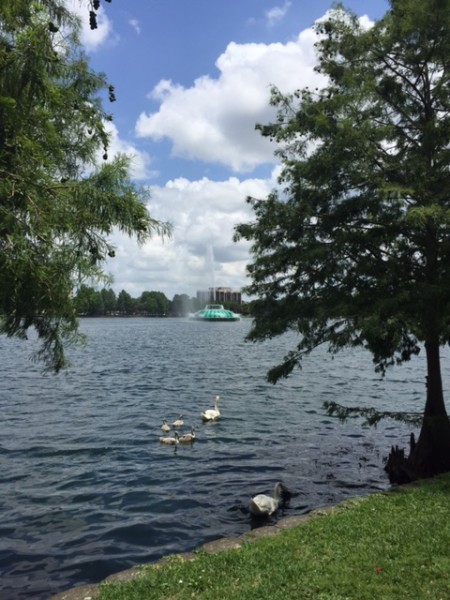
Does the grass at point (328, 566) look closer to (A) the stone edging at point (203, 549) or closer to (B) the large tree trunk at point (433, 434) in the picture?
(A) the stone edging at point (203, 549)

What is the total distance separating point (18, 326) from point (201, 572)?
356cm

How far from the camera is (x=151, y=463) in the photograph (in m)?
14.3

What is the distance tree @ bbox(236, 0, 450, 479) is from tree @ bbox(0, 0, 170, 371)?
204 inches

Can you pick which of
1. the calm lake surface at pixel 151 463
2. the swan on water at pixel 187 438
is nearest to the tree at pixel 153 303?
the calm lake surface at pixel 151 463

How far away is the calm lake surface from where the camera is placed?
9.18 meters

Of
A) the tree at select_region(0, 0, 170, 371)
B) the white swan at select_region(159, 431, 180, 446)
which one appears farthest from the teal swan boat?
the tree at select_region(0, 0, 170, 371)

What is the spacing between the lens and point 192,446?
53.0 feet

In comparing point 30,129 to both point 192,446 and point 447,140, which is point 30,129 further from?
point 192,446

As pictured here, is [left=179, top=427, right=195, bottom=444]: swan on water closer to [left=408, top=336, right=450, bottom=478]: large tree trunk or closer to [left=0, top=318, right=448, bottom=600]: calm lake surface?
[left=0, top=318, right=448, bottom=600]: calm lake surface

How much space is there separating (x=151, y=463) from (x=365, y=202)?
896cm

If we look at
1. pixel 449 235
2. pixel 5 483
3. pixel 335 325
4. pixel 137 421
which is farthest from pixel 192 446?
pixel 449 235

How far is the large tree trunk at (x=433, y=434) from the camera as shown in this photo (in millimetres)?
10945

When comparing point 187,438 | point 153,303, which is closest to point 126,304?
point 153,303

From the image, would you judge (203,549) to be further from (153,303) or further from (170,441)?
(153,303)
